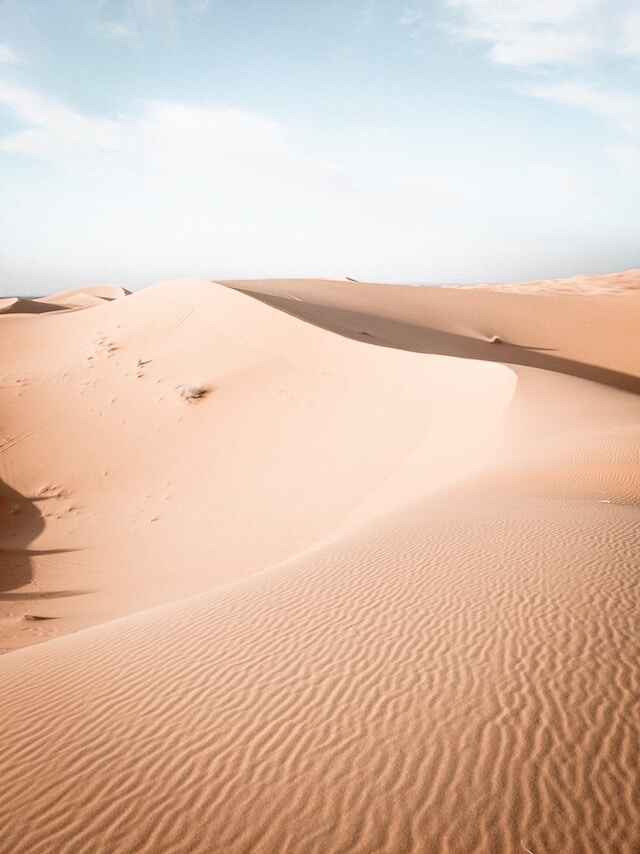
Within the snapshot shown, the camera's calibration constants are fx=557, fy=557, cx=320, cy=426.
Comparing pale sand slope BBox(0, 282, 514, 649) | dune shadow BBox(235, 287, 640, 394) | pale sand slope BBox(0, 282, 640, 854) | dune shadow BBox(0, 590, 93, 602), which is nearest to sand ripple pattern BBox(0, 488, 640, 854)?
pale sand slope BBox(0, 282, 640, 854)

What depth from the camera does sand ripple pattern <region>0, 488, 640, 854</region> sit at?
216 cm

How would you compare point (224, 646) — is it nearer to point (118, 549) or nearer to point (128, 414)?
point (118, 549)

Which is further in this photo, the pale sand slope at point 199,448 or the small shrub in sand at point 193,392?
the small shrub in sand at point 193,392

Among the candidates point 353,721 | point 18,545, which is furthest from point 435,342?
point 353,721

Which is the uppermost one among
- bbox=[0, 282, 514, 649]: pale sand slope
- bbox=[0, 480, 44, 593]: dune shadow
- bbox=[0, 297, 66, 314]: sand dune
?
bbox=[0, 297, 66, 314]: sand dune

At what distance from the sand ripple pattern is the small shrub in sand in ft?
34.5

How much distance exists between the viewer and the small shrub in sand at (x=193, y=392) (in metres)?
14.6

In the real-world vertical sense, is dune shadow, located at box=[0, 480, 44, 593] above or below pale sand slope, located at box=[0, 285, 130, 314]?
below

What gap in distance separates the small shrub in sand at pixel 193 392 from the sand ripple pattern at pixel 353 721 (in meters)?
10.5

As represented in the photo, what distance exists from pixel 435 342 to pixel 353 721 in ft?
66.4

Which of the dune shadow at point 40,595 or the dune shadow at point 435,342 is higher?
the dune shadow at point 435,342

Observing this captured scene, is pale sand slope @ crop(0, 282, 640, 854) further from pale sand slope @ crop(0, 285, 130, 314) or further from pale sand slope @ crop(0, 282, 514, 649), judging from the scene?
pale sand slope @ crop(0, 285, 130, 314)

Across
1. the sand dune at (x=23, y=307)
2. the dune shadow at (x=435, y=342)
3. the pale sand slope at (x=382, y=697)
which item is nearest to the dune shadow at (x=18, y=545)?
the pale sand slope at (x=382, y=697)

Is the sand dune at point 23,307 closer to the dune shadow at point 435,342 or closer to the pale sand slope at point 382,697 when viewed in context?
the dune shadow at point 435,342
